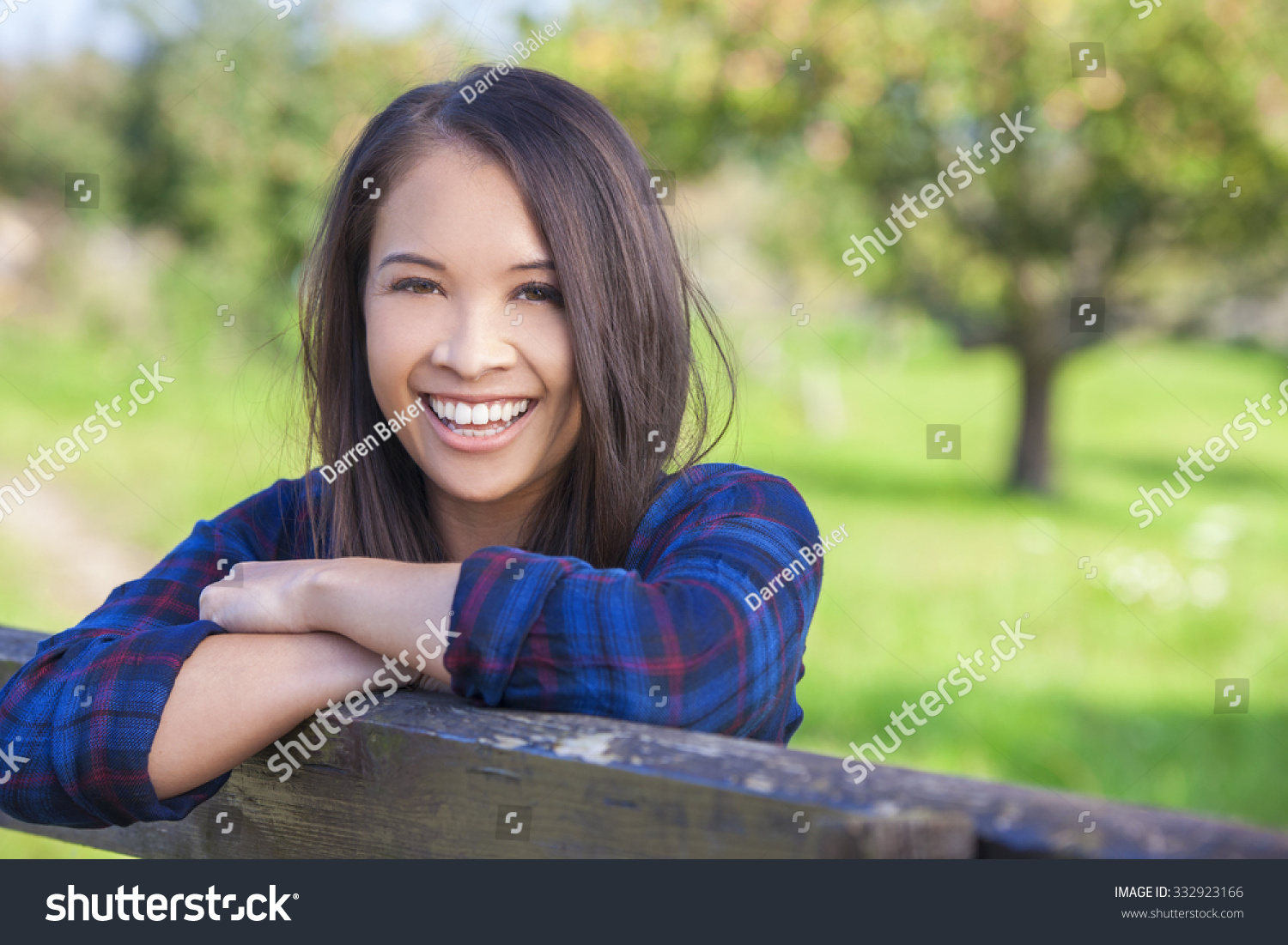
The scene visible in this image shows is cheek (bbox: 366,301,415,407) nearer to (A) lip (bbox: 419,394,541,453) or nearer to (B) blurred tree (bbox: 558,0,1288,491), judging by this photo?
(A) lip (bbox: 419,394,541,453)

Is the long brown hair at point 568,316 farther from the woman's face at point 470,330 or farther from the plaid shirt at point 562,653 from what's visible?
the plaid shirt at point 562,653

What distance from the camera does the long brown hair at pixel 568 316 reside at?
1.52 m

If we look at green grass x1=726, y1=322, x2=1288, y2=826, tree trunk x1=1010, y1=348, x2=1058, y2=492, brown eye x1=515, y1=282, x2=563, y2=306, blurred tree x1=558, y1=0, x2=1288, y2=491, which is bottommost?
green grass x1=726, y1=322, x2=1288, y2=826

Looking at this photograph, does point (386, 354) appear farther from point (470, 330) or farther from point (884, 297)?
point (884, 297)

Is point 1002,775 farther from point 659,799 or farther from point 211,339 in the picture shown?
point 211,339

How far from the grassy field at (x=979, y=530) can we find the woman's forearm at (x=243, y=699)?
2.54 ft

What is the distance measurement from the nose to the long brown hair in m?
0.09

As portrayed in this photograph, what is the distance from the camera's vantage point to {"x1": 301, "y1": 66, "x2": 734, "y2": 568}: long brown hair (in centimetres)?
152

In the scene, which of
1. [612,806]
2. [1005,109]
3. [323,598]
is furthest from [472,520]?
[1005,109]

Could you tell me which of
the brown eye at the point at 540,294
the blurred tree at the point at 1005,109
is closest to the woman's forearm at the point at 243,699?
the brown eye at the point at 540,294

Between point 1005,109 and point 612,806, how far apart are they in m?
5.82

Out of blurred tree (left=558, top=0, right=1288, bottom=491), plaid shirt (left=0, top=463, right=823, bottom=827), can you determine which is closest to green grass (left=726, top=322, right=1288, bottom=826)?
plaid shirt (left=0, top=463, right=823, bottom=827)

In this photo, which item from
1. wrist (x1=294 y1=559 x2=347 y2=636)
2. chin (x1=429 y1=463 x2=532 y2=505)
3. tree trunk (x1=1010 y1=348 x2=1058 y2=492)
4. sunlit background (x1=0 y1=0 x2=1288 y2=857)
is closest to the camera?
wrist (x1=294 y1=559 x2=347 y2=636)

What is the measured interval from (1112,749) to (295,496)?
144 inches
